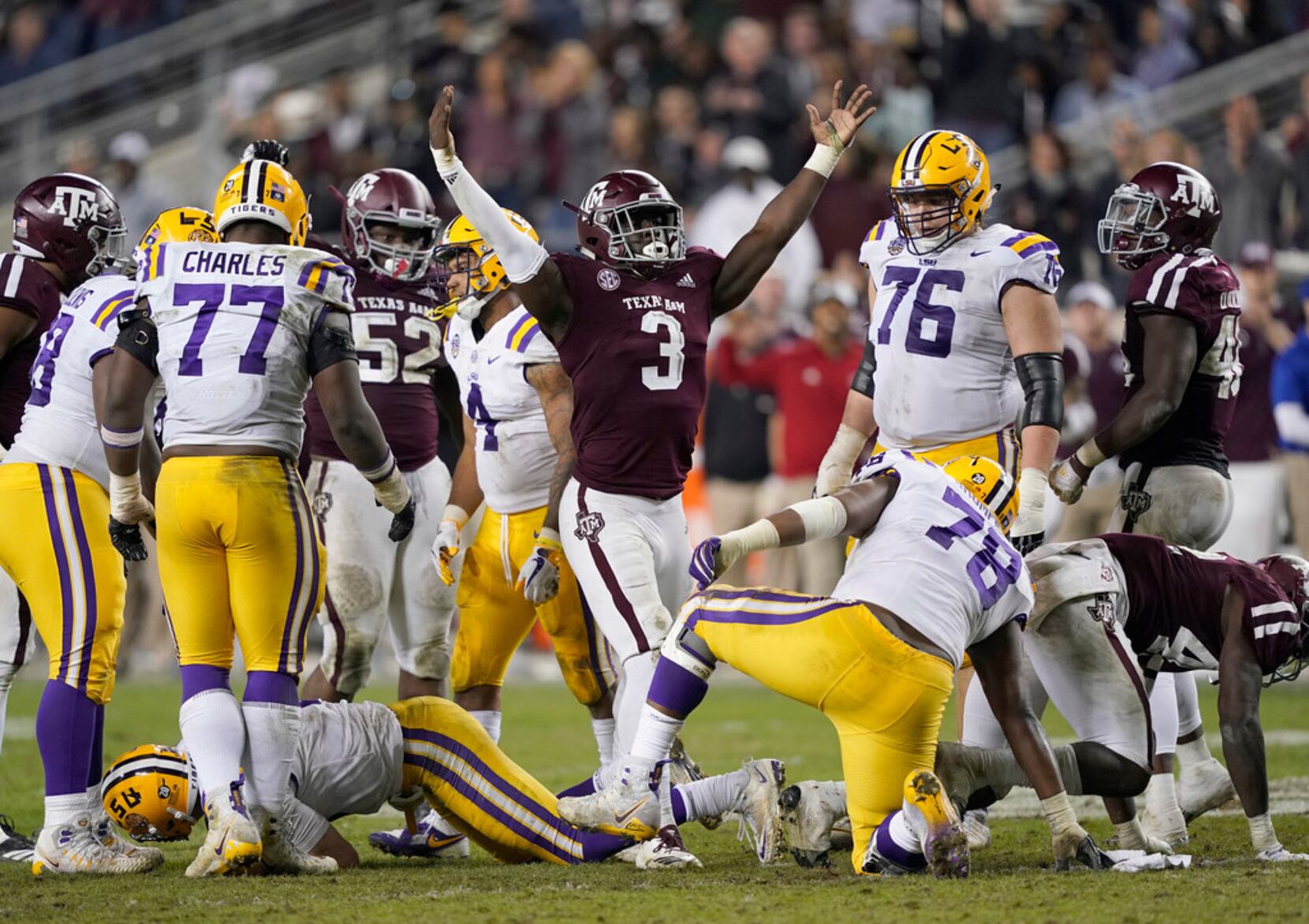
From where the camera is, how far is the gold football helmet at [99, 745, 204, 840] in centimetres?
529

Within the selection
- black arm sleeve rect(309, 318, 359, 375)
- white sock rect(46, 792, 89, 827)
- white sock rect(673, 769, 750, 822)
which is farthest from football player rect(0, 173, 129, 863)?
white sock rect(673, 769, 750, 822)

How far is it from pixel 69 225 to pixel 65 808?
1.83 m

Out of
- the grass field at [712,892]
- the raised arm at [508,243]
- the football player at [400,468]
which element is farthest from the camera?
the football player at [400,468]

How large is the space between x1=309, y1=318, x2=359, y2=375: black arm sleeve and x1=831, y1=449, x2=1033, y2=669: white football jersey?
1.55 m

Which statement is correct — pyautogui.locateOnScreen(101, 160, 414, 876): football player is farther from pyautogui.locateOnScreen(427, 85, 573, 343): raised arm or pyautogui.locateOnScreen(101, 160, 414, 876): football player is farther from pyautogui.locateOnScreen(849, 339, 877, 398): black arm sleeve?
pyautogui.locateOnScreen(849, 339, 877, 398): black arm sleeve

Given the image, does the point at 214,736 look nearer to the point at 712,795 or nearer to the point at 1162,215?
the point at 712,795

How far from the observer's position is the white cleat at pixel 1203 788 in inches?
236

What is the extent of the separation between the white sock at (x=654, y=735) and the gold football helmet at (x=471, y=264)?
72.0 inches

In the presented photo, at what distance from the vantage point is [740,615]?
4.79 metres

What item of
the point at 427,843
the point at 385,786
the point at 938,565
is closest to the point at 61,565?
the point at 385,786

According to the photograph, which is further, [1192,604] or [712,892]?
[1192,604]

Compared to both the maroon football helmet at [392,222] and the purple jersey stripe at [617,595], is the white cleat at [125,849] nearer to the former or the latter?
the purple jersey stripe at [617,595]

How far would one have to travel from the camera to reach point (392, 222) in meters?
6.57

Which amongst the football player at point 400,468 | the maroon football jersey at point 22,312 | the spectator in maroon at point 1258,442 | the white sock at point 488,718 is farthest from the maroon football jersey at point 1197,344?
the spectator in maroon at point 1258,442
